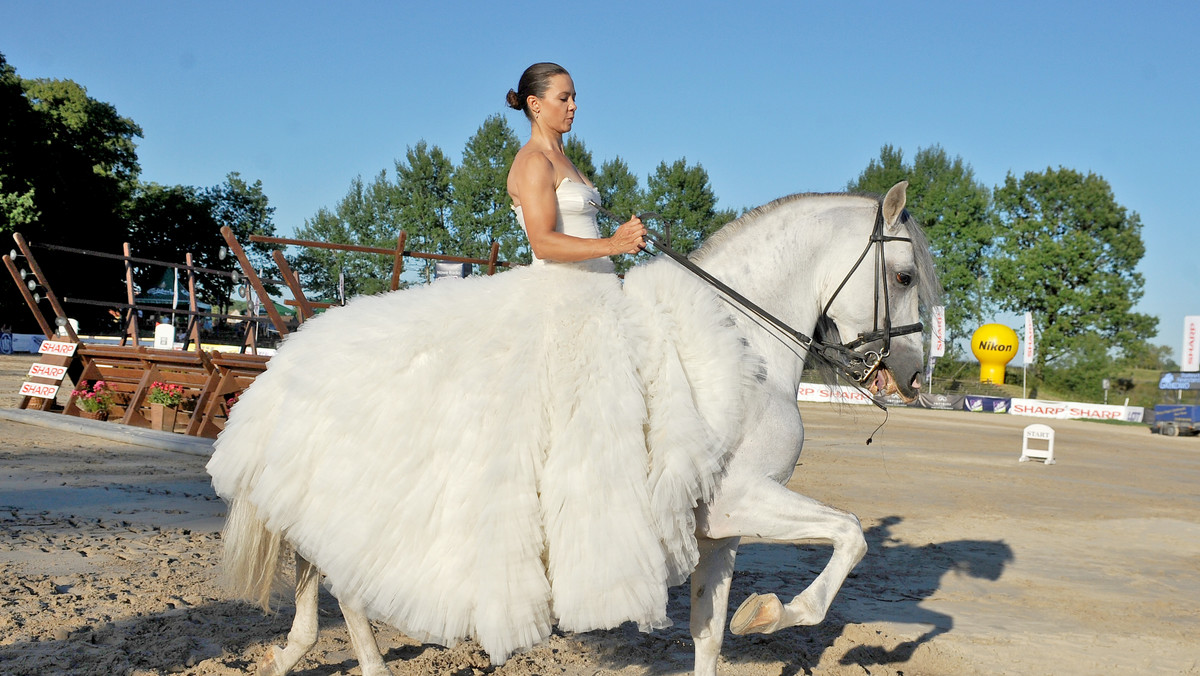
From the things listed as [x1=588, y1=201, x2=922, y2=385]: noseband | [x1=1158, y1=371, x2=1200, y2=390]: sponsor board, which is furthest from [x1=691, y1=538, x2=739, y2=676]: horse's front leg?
[x1=1158, y1=371, x2=1200, y2=390]: sponsor board

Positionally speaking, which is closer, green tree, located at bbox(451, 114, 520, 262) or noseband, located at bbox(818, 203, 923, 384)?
noseband, located at bbox(818, 203, 923, 384)

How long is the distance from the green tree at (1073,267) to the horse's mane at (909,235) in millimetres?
59306

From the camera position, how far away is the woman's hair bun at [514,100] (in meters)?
3.63

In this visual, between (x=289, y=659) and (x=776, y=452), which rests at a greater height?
(x=776, y=452)

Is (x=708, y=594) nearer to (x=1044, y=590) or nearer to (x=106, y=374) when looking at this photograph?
(x=1044, y=590)

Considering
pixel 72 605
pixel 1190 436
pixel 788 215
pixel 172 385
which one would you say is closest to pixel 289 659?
pixel 72 605

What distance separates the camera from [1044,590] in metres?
6.93

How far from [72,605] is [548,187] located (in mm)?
Result: 3703

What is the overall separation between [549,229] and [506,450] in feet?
2.83

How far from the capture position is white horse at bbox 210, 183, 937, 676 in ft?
11.0

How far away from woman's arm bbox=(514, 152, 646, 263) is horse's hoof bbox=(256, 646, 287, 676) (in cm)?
218

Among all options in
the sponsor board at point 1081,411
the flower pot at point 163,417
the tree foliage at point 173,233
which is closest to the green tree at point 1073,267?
the sponsor board at point 1081,411

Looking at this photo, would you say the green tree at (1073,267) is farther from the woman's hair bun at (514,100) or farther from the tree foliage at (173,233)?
the woman's hair bun at (514,100)

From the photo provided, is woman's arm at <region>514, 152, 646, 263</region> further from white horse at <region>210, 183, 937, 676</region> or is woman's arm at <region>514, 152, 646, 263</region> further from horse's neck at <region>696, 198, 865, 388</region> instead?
horse's neck at <region>696, 198, 865, 388</region>
